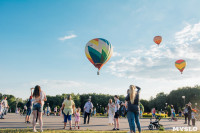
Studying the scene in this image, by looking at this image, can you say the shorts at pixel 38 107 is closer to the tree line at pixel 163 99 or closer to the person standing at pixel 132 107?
the person standing at pixel 132 107

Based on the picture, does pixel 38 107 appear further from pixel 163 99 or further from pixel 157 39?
pixel 163 99

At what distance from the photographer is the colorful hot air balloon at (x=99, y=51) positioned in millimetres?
22578

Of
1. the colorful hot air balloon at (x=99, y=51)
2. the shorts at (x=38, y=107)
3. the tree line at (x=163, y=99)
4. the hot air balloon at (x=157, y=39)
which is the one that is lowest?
the tree line at (x=163, y=99)

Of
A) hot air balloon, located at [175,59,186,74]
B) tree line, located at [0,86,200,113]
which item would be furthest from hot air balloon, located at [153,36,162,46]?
tree line, located at [0,86,200,113]

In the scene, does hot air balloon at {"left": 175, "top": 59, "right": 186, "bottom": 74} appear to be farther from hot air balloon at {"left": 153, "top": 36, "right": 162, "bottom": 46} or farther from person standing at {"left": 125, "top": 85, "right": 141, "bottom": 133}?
person standing at {"left": 125, "top": 85, "right": 141, "bottom": 133}

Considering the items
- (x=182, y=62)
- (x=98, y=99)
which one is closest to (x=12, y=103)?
(x=98, y=99)

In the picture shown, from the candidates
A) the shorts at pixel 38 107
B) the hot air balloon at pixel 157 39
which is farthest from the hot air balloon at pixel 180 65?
the shorts at pixel 38 107

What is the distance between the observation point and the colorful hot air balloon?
22.6 meters

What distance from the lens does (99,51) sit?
2255 centimetres

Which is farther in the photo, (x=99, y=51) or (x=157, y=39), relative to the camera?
(x=157, y=39)

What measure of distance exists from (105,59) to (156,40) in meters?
12.4

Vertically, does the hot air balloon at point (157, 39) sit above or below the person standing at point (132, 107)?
above

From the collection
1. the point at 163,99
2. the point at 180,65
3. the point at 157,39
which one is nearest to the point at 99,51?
the point at 157,39

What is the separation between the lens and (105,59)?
23.0 metres
